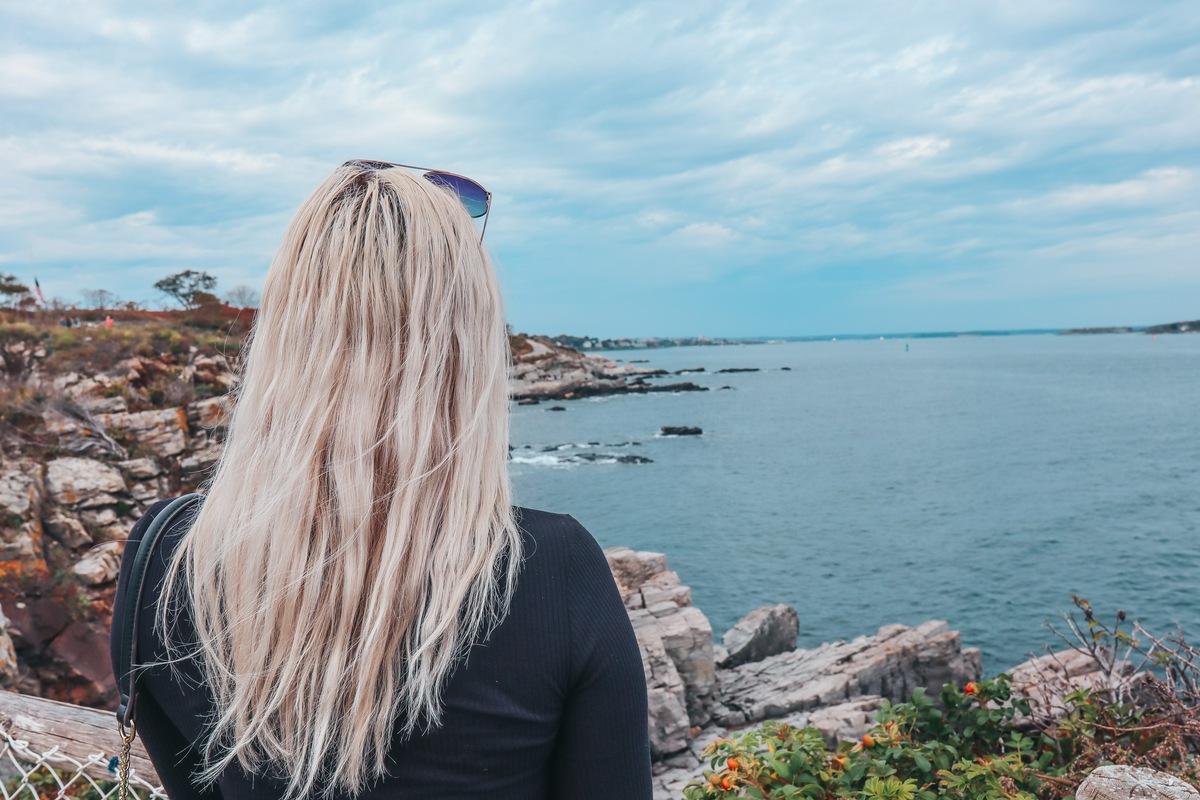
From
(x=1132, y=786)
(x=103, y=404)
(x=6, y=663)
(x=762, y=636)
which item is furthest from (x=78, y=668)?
(x=1132, y=786)

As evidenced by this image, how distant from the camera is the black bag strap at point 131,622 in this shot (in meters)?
1.42

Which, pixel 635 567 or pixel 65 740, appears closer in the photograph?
pixel 65 740

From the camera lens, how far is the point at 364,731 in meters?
1.26

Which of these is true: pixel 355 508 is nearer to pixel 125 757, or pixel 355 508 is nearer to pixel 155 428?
pixel 125 757

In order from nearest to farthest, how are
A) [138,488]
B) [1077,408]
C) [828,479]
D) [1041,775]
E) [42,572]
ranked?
[1041,775]
[42,572]
[138,488]
[828,479]
[1077,408]

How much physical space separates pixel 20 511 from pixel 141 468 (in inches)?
138

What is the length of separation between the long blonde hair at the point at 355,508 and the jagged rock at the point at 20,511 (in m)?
15.1

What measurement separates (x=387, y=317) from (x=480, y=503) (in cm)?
38

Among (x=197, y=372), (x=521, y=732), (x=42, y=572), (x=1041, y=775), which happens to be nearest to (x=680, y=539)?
(x=197, y=372)

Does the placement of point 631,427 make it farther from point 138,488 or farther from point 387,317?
point 387,317

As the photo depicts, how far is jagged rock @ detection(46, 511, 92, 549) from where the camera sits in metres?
14.1

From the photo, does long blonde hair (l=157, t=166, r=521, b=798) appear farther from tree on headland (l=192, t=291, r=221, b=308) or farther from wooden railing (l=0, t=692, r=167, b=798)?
tree on headland (l=192, t=291, r=221, b=308)

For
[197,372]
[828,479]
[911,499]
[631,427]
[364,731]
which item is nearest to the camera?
[364,731]

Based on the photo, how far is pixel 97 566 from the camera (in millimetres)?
13195
